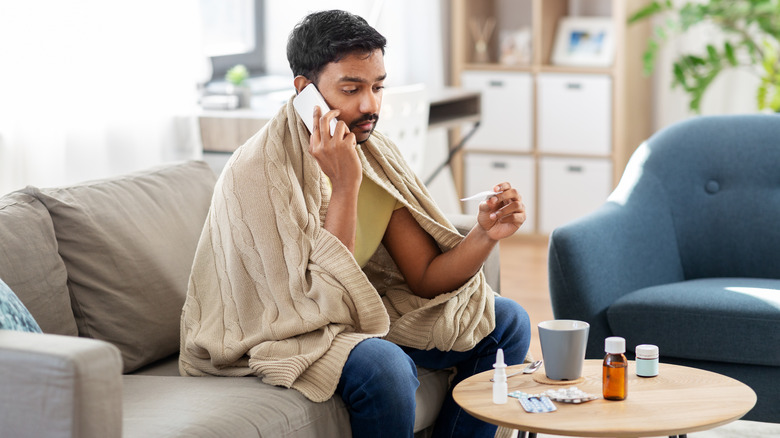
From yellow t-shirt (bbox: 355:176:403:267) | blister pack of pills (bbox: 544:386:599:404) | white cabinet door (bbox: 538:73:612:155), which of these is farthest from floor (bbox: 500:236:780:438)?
blister pack of pills (bbox: 544:386:599:404)

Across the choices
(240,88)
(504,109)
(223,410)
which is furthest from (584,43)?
(223,410)

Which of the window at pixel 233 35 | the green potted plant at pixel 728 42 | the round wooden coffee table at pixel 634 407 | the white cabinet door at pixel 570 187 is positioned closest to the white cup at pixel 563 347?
the round wooden coffee table at pixel 634 407

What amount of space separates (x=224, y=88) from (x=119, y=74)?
0.69m

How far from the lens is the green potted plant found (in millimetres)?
4242

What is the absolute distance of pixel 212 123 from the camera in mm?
3328

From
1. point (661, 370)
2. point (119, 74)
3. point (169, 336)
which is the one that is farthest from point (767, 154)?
point (119, 74)

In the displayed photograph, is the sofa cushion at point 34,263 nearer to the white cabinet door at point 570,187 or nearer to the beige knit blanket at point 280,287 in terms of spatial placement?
the beige knit blanket at point 280,287

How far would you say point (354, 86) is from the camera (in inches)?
74.9

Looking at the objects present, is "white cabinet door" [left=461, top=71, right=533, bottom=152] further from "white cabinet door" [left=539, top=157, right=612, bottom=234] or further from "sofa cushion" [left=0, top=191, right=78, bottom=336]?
"sofa cushion" [left=0, top=191, right=78, bottom=336]

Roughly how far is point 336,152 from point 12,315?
2.07 feet

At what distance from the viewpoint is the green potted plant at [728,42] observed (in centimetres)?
424

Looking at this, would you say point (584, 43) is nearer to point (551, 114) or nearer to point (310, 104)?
point (551, 114)

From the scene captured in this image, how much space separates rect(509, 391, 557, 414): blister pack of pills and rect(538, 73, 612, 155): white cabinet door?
325 cm

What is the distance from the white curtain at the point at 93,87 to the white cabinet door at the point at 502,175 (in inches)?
81.0
